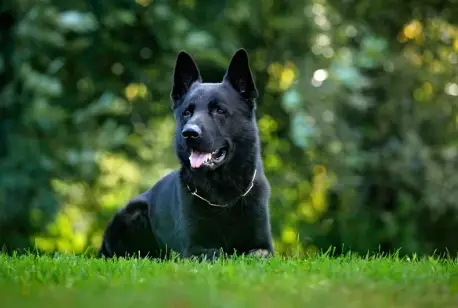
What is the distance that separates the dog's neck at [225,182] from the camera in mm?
6438

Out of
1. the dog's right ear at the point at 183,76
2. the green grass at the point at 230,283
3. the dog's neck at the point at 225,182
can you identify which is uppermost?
the dog's right ear at the point at 183,76

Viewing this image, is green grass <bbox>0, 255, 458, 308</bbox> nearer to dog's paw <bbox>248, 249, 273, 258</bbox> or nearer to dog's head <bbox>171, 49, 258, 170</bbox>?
dog's paw <bbox>248, 249, 273, 258</bbox>

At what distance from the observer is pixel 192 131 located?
606cm

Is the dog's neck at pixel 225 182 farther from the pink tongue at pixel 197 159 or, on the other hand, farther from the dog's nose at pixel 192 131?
the dog's nose at pixel 192 131

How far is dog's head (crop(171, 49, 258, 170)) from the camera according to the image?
20.3ft

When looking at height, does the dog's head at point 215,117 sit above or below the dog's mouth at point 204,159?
above

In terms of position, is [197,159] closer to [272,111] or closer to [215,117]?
[215,117]

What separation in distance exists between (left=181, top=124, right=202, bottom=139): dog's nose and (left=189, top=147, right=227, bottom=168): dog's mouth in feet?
0.57

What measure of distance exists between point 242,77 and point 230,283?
6.82 ft

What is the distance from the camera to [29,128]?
11.4 m

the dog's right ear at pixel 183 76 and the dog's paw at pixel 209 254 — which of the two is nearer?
the dog's paw at pixel 209 254

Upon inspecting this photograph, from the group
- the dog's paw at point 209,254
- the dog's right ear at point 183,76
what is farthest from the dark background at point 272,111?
the dog's paw at point 209,254

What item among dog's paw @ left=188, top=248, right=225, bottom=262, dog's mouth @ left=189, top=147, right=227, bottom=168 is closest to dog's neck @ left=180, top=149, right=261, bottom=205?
dog's mouth @ left=189, top=147, right=227, bottom=168

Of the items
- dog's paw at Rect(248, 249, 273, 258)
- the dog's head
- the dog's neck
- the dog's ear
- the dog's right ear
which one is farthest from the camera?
the dog's right ear
